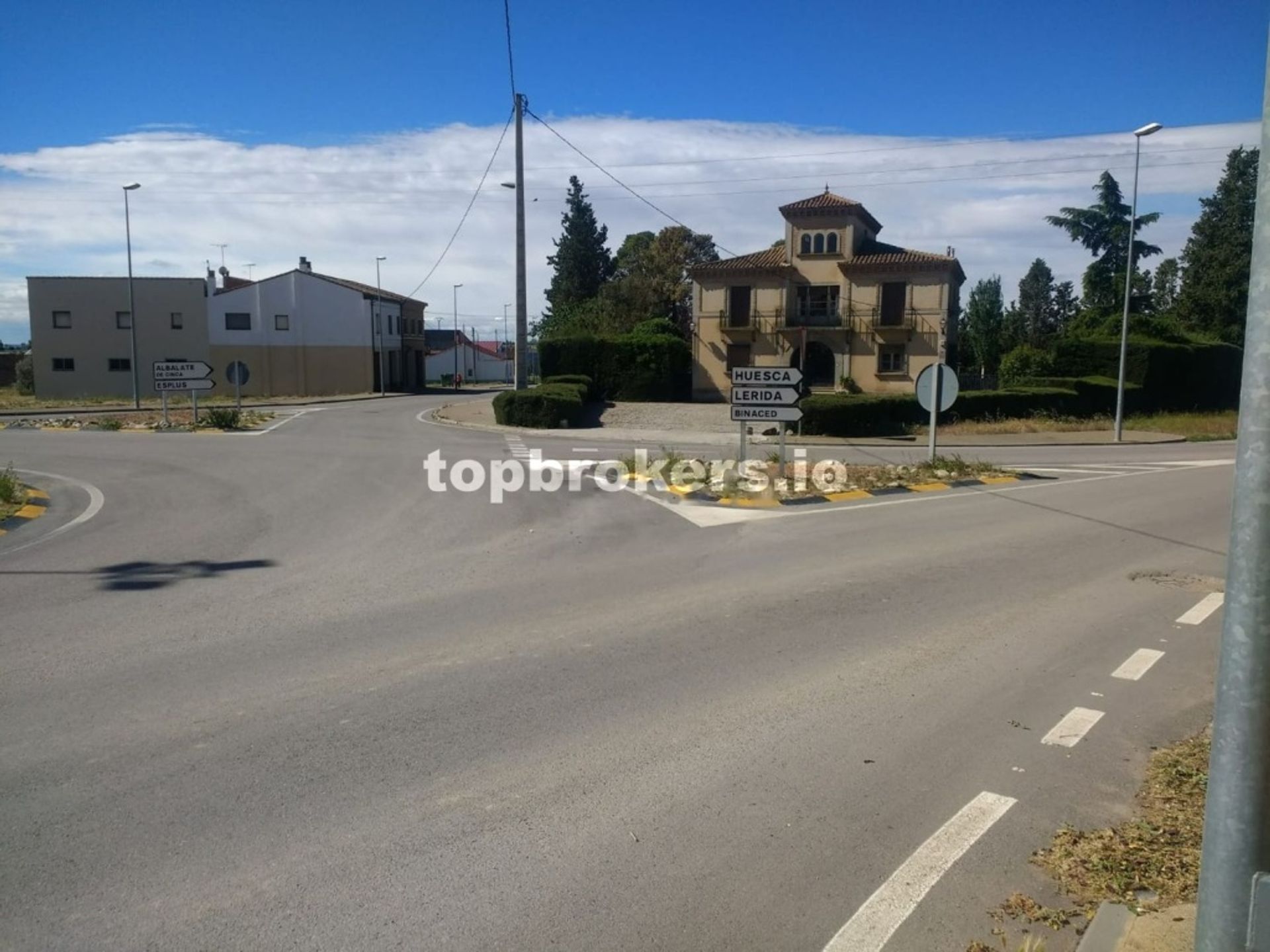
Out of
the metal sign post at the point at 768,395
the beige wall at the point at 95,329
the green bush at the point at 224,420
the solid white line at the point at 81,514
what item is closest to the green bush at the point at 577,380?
the green bush at the point at 224,420

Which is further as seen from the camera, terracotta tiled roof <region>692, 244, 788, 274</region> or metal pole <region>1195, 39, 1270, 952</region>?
terracotta tiled roof <region>692, 244, 788, 274</region>

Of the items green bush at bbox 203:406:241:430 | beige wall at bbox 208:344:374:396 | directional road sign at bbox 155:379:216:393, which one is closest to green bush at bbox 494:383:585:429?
green bush at bbox 203:406:241:430

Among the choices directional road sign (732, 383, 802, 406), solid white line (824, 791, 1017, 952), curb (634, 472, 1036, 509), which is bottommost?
solid white line (824, 791, 1017, 952)

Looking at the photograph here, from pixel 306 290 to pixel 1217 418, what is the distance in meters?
48.5

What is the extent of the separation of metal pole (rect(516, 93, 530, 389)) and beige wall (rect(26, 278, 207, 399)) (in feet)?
104

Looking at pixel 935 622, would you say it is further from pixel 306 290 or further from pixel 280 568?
pixel 306 290

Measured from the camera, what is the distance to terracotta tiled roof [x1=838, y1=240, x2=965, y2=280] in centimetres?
4300

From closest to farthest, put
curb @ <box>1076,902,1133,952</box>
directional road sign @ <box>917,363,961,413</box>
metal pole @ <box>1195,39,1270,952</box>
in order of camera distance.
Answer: metal pole @ <box>1195,39,1270,952</box>, curb @ <box>1076,902,1133,952</box>, directional road sign @ <box>917,363,961,413</box>

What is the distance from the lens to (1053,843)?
418 cm

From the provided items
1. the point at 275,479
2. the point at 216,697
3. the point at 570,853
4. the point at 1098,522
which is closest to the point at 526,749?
the point at 570,853

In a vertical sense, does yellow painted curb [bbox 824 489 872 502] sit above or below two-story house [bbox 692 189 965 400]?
below

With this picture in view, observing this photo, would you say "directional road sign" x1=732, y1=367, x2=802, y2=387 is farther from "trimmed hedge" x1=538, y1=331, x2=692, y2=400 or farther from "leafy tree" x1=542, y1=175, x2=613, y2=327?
"leafy tree" x1=542, y1=175, x2=613, y2=327

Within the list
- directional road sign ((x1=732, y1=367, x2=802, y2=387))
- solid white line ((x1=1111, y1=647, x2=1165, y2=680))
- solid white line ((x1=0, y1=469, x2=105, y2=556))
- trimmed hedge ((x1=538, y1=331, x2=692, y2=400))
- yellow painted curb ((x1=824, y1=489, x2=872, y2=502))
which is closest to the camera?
solid white line ((x1=1111, y1=647, x2=1165, y2=680))

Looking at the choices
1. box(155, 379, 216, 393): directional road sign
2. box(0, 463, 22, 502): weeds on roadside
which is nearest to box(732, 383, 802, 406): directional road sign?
box(0, 463, 22, 502): weeds on roadside
